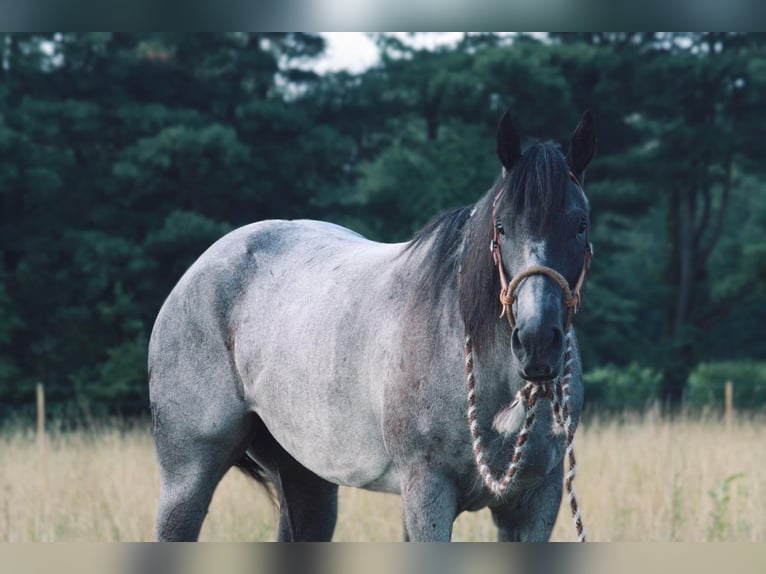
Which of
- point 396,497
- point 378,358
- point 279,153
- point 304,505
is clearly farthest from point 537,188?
point 279,153

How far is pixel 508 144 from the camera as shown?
301 cm

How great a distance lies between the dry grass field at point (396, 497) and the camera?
6.15 meters

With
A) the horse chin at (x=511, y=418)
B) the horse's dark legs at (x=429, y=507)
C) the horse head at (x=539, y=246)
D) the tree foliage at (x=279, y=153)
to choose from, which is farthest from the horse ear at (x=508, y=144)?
the tree foliage at (x=279, y=153)

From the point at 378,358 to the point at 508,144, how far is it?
35.9 inches

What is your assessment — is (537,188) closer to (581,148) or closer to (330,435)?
(581,148)

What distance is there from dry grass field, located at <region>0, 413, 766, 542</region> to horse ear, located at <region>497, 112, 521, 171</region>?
3382 millimetres

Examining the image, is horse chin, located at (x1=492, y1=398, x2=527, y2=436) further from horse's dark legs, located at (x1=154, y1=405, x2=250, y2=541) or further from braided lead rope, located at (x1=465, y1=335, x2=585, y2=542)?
horse's dark legs, located at (x1=154, y1=405, x2=250, y2=541)

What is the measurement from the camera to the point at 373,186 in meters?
17.5

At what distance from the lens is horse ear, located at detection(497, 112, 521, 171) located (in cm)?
298

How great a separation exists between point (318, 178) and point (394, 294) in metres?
15.5

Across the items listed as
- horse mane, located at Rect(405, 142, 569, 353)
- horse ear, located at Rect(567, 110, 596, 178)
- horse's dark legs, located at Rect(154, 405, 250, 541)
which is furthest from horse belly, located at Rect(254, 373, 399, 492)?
horse ear, located at Rect(567, 110, 596, 178)

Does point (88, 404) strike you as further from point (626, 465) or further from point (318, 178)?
point (626, 465)

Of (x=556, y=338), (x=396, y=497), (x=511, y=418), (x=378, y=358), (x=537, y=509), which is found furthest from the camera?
(x=396, y=497)

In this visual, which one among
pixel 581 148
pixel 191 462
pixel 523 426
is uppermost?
pixel 581 148
